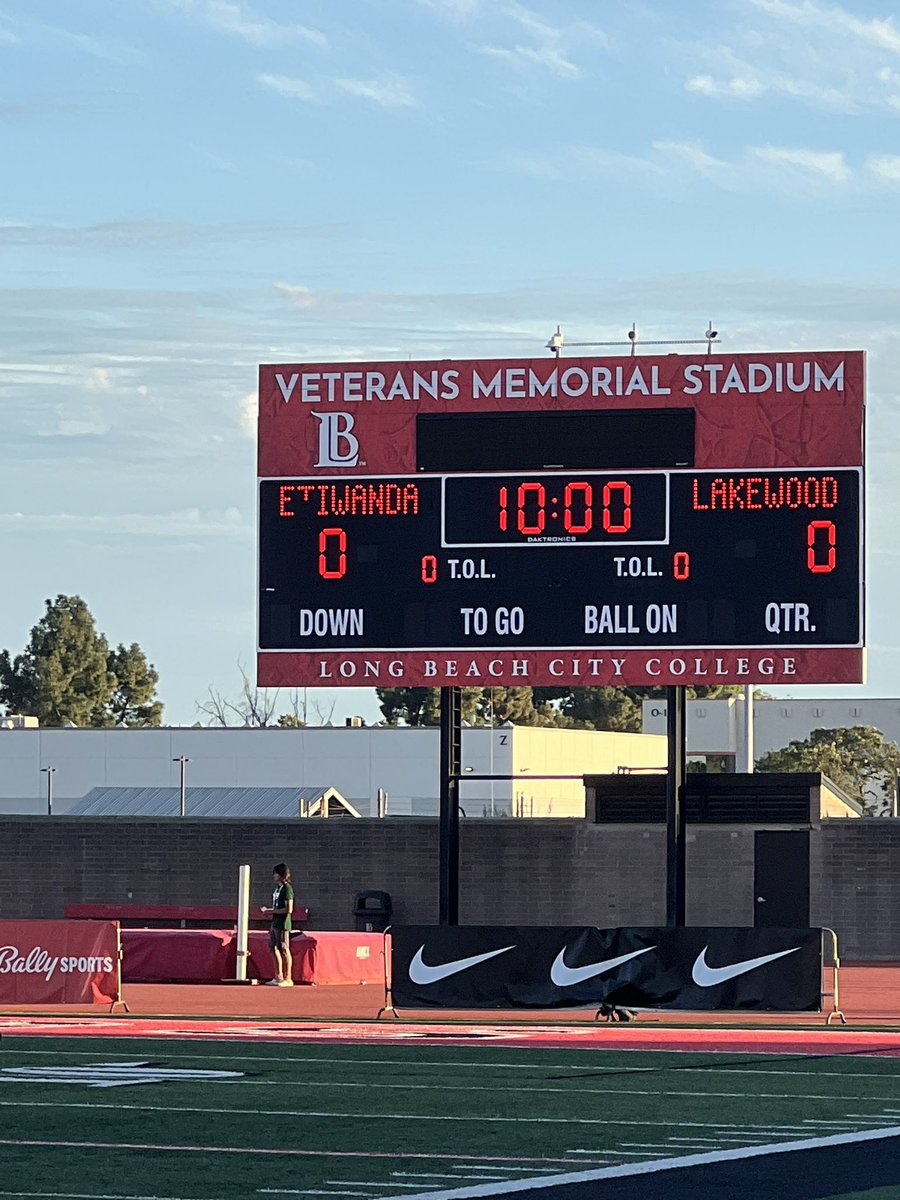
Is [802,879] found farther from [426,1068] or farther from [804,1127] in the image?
[804,1127]

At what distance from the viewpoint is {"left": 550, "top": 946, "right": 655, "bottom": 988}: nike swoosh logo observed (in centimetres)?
2350

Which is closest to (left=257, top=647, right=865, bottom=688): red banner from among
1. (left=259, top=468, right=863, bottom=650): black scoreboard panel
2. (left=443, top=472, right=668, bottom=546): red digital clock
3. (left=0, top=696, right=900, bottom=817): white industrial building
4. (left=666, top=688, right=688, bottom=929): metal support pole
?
(left=259, top=468, right=863, bottom=650): black scoreboard panel

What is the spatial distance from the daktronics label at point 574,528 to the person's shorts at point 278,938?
17.1 ft

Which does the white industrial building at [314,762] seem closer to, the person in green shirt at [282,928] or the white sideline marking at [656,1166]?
the person in green shirt at [282,928]

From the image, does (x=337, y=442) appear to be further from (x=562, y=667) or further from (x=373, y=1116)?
(x=373, y=1116)

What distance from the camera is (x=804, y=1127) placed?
12.9m

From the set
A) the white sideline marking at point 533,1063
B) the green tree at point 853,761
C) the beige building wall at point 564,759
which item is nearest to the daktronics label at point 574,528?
the white sideline marking at point 533,1063

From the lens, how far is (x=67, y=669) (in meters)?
104

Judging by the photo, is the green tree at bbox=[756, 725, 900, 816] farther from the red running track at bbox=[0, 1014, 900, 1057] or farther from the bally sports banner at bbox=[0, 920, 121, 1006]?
the red running track at bbox=[0, 1014, 900, 1057]

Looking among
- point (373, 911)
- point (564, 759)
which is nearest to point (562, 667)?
point (373, 911)

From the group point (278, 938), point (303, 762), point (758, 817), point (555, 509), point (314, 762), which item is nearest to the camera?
point (555, 509)

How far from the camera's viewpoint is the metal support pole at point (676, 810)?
88.0 feet

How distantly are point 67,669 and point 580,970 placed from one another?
8238cm

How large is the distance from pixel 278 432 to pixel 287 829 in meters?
14.2
